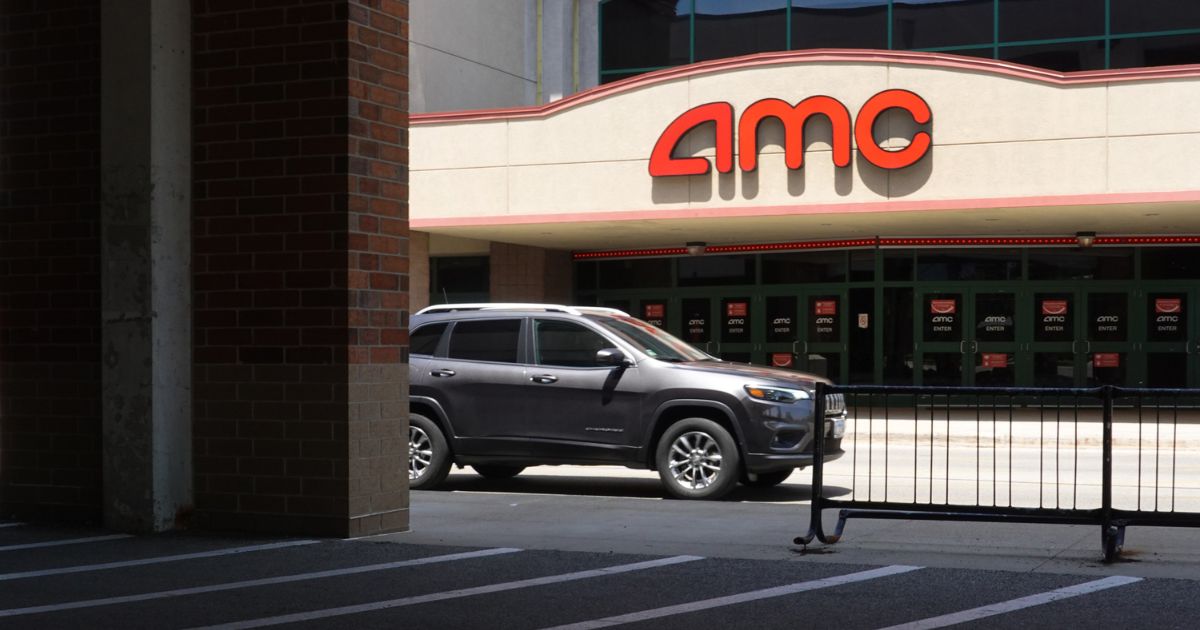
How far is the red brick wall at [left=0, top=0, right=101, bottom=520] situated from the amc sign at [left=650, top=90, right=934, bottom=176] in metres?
14.3

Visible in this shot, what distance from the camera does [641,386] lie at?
507 inches

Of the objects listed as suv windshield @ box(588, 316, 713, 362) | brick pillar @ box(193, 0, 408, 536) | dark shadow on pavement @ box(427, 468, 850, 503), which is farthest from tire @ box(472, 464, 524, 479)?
brick pillar @ box(193, 0, 408, 536)

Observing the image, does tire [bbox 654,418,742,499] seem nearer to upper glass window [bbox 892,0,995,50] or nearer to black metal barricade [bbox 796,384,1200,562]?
black metal barricade [bbox 796,384,1200,562]

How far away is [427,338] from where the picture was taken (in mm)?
14117

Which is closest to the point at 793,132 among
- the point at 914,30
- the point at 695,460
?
the point at 914,30

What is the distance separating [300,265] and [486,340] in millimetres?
4641

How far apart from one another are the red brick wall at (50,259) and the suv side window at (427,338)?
4.61 metres

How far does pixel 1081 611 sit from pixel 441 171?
1918cm

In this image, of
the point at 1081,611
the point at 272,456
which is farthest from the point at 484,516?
the point at 1081,611

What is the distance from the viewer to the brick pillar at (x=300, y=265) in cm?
914

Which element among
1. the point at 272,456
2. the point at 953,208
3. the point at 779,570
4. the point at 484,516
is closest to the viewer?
the point at 779,570

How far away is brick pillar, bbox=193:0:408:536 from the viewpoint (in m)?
9.14

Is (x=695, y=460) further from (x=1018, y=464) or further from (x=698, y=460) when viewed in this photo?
(x=1018, y=464)

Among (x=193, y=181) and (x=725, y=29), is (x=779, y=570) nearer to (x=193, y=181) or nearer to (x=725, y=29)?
(x=193, y=181)
